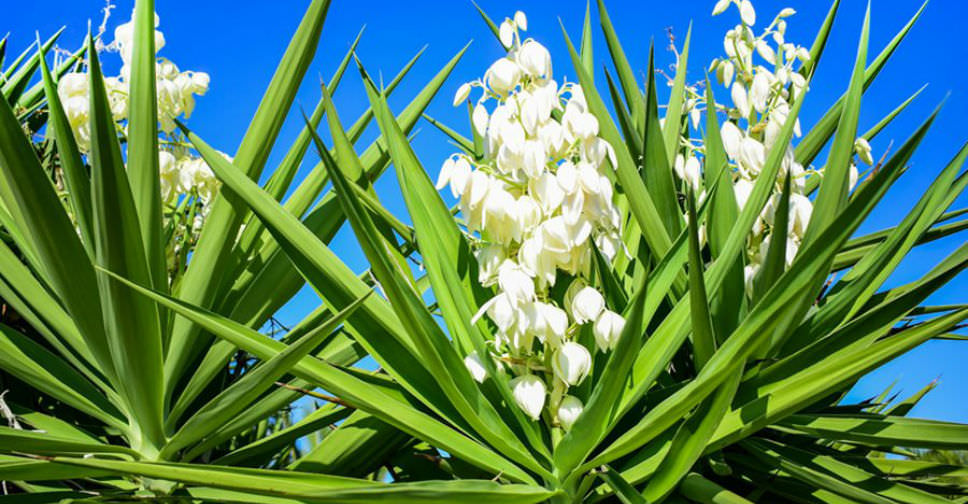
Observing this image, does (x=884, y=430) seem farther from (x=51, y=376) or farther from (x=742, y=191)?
(x=51, y=376)

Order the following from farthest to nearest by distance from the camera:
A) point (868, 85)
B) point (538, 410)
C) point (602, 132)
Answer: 1. point (868, 85)
2. point (602, 132)
3. point (538, 410)

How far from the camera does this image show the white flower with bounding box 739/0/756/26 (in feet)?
5.24

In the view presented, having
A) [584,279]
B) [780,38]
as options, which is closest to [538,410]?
[584,279]

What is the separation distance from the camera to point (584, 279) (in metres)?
1.19

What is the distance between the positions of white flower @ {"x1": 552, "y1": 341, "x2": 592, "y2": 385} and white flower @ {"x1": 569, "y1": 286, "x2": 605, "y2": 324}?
0.13ft

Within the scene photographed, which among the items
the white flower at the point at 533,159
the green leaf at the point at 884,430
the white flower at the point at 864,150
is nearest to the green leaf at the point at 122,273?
the white flower at the point at 533,159

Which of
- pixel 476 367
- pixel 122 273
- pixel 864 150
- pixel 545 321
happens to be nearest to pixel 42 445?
pixel 122 273

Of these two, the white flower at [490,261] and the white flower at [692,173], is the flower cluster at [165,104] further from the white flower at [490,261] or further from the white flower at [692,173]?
the white flower at [692,173]

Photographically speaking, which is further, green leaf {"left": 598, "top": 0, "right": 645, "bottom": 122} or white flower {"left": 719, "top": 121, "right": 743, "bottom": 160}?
green leaf {"left": 598, "top": 0, "right": 645, "bottom": 122}

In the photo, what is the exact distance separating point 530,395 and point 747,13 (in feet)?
3.05

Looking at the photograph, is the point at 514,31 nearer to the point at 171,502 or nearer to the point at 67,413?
the point at 171,502

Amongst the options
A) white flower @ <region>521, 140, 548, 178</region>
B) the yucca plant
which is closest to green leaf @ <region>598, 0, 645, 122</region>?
the yucca plant

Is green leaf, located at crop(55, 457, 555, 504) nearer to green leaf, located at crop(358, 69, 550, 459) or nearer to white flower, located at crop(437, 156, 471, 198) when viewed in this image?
green leaf, located at crop(358, 69, 550, 459)

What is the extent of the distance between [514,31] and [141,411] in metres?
0.84
